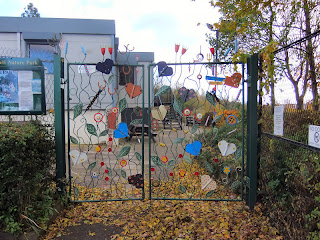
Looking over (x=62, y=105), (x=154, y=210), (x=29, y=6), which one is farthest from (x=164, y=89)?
(x=29, y=6)

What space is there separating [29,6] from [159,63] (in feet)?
144

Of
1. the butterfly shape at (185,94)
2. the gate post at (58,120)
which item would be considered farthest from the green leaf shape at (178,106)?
the gate post at (58,120)

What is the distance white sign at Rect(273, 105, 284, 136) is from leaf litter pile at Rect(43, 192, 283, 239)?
1102mm

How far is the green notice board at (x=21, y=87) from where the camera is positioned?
3.26m

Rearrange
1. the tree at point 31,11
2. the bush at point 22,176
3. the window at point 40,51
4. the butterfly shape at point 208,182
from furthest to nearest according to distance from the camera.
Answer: the tree at point 31,11 → the window at point 40,51 → the butterfly shape at point 208,182 → the bush at point 22,176

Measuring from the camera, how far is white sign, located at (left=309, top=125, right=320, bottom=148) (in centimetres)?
211

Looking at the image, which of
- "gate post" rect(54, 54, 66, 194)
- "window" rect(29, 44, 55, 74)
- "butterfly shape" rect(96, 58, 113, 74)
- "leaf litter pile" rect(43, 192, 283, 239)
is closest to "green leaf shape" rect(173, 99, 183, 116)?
"butterfly shape" rect(96, 58, 113, 74)

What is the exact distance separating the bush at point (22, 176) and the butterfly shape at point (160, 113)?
1.40 meters

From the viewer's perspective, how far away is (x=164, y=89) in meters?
3.48

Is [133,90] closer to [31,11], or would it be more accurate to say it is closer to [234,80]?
[234,80]

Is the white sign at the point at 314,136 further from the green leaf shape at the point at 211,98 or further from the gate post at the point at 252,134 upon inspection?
the green leaf shape at the point at 211,98

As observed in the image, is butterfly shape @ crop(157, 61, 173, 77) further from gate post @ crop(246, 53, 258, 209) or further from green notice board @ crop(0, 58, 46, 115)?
green notice board @ crop(0, 58, 46, 115)

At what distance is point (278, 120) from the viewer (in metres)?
2.89

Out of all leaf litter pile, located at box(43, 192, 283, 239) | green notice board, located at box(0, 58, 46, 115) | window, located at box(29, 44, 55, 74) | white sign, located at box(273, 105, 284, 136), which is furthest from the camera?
window, located at box(29, 44, 55, 74)
